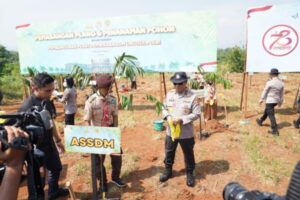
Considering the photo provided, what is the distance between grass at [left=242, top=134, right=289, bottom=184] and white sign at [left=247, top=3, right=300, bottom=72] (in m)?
2.84

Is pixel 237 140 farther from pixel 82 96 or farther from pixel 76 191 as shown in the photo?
pixel 82 96

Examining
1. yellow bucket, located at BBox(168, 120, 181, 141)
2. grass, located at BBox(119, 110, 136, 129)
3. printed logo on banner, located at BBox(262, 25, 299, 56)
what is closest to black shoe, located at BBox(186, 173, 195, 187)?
yellow bucket, located at BBox(168, 120, 181, 141)

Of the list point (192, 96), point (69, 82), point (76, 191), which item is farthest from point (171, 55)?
point (76, 191)

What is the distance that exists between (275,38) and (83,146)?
22.3 ft

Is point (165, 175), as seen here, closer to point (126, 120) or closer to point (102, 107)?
point (102, 107)

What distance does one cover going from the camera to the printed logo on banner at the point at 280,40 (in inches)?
330

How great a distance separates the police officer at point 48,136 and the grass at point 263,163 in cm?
334

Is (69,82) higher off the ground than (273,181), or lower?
higher

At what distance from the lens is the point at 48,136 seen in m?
4.04

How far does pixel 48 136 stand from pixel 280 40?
7.00 m

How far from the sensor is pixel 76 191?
4.84 metres

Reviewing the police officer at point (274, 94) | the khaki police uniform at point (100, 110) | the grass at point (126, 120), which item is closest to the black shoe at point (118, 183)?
the khaki police uniform at point (100, 110)

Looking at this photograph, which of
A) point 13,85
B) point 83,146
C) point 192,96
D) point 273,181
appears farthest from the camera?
point 13,85

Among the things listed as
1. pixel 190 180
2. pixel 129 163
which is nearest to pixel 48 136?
pixel 129 163
